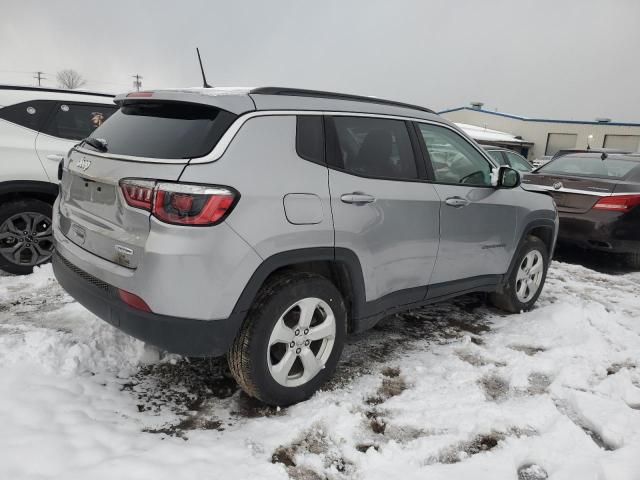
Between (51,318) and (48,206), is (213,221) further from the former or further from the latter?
(48,206)

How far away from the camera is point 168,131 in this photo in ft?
8.55

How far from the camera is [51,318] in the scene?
3744 mm

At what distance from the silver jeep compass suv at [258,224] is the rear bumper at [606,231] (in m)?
3.55

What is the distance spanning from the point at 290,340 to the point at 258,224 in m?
0.72

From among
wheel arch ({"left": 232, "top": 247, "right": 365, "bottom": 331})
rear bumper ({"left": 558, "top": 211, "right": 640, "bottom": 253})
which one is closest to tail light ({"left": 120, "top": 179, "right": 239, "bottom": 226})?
wheel arch ({"left": 232, "top": 247, "right": 365, "bottom": 331})

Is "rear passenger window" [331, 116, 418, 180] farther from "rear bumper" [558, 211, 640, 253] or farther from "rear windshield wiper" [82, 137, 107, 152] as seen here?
"rear bumper" [558, 211, 640, 253]

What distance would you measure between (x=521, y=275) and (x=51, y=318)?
407cm

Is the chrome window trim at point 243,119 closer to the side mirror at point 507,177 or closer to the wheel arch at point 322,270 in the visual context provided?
the wheel arch at point 322,270

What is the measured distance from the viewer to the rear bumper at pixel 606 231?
6113mm

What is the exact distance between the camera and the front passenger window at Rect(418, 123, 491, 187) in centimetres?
359

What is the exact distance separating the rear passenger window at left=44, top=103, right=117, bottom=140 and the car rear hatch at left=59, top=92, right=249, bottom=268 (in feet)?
7.06

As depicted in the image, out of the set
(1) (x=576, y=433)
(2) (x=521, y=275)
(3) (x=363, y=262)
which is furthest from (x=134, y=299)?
(2) (x=521, y=275)

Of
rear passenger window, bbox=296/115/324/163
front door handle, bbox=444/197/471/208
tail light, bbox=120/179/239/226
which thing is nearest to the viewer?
tail light, bbox=120/179/239/226

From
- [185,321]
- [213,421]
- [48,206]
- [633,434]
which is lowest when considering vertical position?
[633,434]
